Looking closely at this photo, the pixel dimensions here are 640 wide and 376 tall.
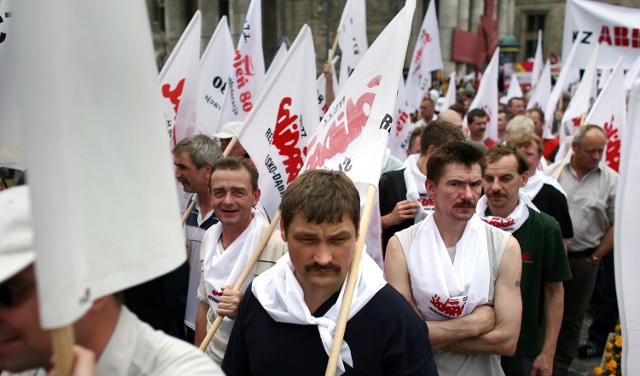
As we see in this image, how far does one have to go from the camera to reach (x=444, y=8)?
98.9ft

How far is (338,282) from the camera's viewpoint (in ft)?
7.04

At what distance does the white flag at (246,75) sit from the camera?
6.51m

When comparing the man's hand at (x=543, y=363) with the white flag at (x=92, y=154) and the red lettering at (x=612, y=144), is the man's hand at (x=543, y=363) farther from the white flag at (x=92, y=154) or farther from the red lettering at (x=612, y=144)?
the red lettering at (x=612, y=144)

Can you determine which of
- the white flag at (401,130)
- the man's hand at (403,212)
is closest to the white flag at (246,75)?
the white flag at (401,130)

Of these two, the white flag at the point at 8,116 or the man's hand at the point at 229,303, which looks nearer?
→ the man's hand at the point at 229,303

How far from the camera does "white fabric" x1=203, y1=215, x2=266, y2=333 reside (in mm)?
3064

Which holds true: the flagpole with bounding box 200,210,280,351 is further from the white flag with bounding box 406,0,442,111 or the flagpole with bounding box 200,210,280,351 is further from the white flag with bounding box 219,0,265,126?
the white flag with bounding box 406,0,442,111

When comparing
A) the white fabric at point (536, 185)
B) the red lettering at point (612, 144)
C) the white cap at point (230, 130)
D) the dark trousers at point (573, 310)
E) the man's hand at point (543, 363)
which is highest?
the white cap at point (230, 130)

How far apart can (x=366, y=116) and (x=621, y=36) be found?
220 inches

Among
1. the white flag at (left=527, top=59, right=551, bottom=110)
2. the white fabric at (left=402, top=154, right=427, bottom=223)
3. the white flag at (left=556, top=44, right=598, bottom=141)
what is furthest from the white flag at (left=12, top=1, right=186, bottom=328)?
the white flag at (left=527, top=59, right=551, bottom=110)

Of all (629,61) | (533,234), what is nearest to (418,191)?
(533,234)

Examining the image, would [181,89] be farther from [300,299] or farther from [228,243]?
[300,299]

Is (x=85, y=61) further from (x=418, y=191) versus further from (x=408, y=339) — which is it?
(x=418, y=191)

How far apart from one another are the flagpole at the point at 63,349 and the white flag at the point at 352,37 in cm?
707
